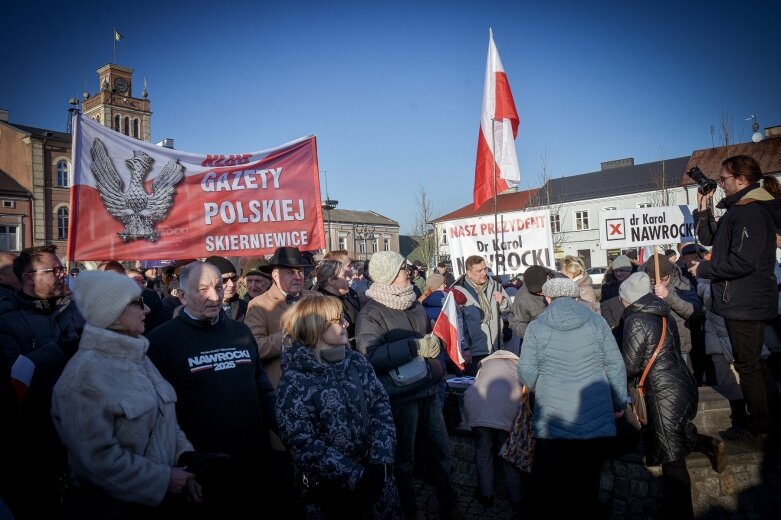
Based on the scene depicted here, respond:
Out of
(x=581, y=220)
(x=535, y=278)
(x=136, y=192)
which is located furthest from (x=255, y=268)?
(x=581, y=220)

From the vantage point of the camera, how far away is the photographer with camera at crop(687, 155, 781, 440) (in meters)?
4.65

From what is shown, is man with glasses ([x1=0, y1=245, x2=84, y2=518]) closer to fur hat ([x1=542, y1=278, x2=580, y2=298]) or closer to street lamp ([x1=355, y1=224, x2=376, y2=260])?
fur hat ([x1=542, y1=278, x2=580, y2=298])

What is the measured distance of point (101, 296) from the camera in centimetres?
288

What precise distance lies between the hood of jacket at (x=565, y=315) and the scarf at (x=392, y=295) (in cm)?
108

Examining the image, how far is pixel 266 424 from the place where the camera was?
12.6 ft

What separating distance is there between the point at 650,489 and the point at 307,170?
4494mm

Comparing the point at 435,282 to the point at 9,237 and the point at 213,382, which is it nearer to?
the point at 213,382

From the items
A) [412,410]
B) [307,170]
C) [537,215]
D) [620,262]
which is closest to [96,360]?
[412,410]

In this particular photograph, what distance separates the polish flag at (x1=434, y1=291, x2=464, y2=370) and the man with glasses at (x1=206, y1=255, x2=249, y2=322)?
208 centimetres

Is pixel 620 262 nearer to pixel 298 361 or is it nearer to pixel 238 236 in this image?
pixel 238 236

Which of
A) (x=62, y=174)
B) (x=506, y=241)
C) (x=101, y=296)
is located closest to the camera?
(x=101, y=296)

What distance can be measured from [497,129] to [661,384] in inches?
214

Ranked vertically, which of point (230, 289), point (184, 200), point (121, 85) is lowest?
point (230, 289)

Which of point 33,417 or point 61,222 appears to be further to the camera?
point 61,222
